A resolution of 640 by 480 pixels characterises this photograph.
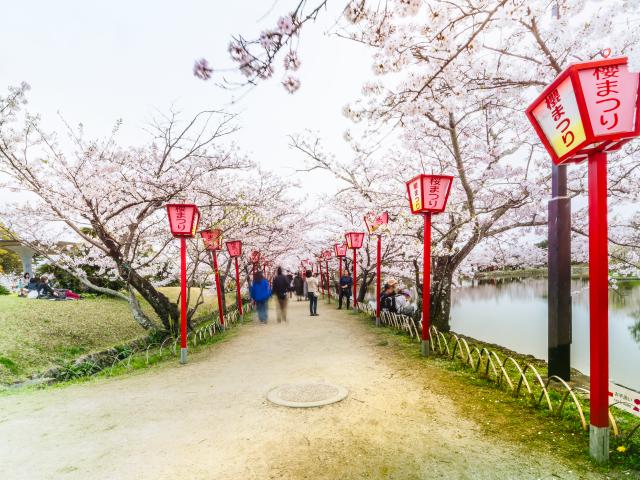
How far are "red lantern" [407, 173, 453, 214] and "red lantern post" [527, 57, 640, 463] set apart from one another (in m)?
3.44

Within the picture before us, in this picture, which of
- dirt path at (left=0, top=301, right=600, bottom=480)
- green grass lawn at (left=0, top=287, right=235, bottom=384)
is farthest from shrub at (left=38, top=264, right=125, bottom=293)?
dirt path at (left=0, top=301, right=600, bottom=480)

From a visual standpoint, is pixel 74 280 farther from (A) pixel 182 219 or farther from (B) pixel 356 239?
(A) pixel 182 219

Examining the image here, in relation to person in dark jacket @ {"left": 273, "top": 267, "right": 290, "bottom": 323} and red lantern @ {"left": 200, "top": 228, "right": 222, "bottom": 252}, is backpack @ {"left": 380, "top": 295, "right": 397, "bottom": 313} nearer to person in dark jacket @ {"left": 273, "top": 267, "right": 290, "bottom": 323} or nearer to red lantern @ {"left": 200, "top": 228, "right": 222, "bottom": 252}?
person in dark jacket @ {"left": 273, "top": 267, "right": 290, "bottom": 323}

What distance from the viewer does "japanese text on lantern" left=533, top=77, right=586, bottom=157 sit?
3232 millimetres

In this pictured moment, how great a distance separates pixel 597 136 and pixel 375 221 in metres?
8.63

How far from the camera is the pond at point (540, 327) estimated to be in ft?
41.2

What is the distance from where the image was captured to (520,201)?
8.34 m

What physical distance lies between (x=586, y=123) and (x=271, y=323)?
12239mm

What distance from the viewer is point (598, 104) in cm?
304

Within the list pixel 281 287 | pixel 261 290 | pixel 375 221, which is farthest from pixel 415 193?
pixel 261 290

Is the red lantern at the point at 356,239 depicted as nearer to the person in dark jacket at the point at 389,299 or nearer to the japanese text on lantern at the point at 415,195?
the person in dark jacket at the point at 389,299

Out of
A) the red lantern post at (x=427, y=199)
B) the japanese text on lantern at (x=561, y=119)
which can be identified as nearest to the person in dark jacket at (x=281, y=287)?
the red lantern post at (x=427, y=199)

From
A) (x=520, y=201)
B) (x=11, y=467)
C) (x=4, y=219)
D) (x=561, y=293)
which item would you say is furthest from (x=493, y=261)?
(x=4, y=219)

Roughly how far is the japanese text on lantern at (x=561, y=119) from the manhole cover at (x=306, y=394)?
13.5 ft
